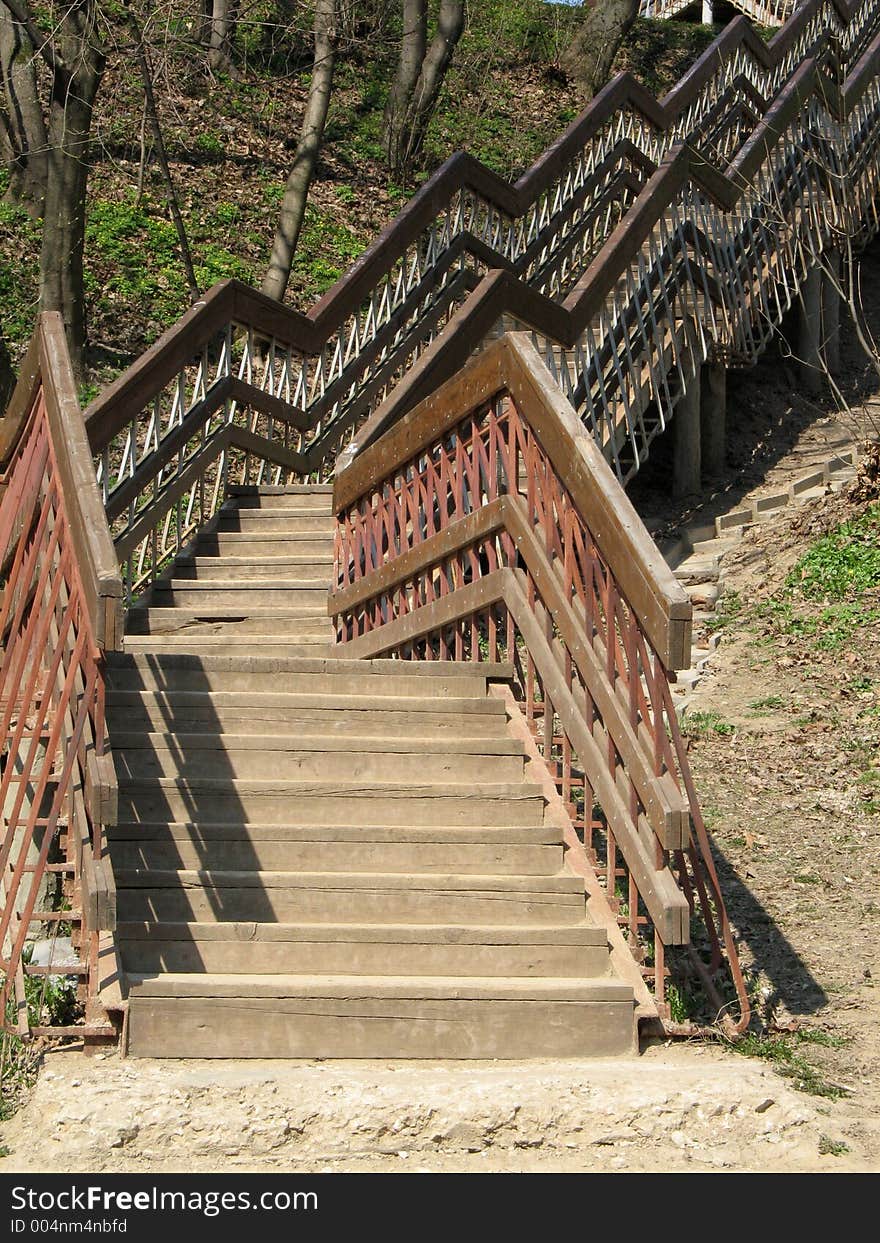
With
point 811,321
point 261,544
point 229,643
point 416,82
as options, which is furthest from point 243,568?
point 416,82

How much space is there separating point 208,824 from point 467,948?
107cm

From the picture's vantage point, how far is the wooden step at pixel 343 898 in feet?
17.4

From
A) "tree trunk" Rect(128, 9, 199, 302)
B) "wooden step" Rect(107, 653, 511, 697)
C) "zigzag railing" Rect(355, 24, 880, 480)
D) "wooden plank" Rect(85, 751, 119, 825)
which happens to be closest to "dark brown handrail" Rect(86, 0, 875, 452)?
"zigzag railing" Rect(355, 24, 880, 480)

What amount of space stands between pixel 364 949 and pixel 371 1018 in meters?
0.39

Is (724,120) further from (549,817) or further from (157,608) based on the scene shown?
(549,817)

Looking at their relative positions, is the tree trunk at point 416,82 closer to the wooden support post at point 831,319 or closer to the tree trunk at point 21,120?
the tree trunk at point 21,120

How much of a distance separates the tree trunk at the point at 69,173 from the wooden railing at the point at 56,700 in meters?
5.72

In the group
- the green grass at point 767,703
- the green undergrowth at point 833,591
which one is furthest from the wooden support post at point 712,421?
the green grass at point 767,703

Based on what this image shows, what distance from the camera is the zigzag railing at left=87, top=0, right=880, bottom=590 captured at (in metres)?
9.86

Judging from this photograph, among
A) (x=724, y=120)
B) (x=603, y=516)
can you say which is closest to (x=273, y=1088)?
(x=603, y=516)

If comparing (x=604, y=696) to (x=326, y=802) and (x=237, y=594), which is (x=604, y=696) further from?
(x=237, y=594)

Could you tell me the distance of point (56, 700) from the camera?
245 inches

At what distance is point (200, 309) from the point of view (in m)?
9.81

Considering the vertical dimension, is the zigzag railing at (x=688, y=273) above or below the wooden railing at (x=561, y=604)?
above
